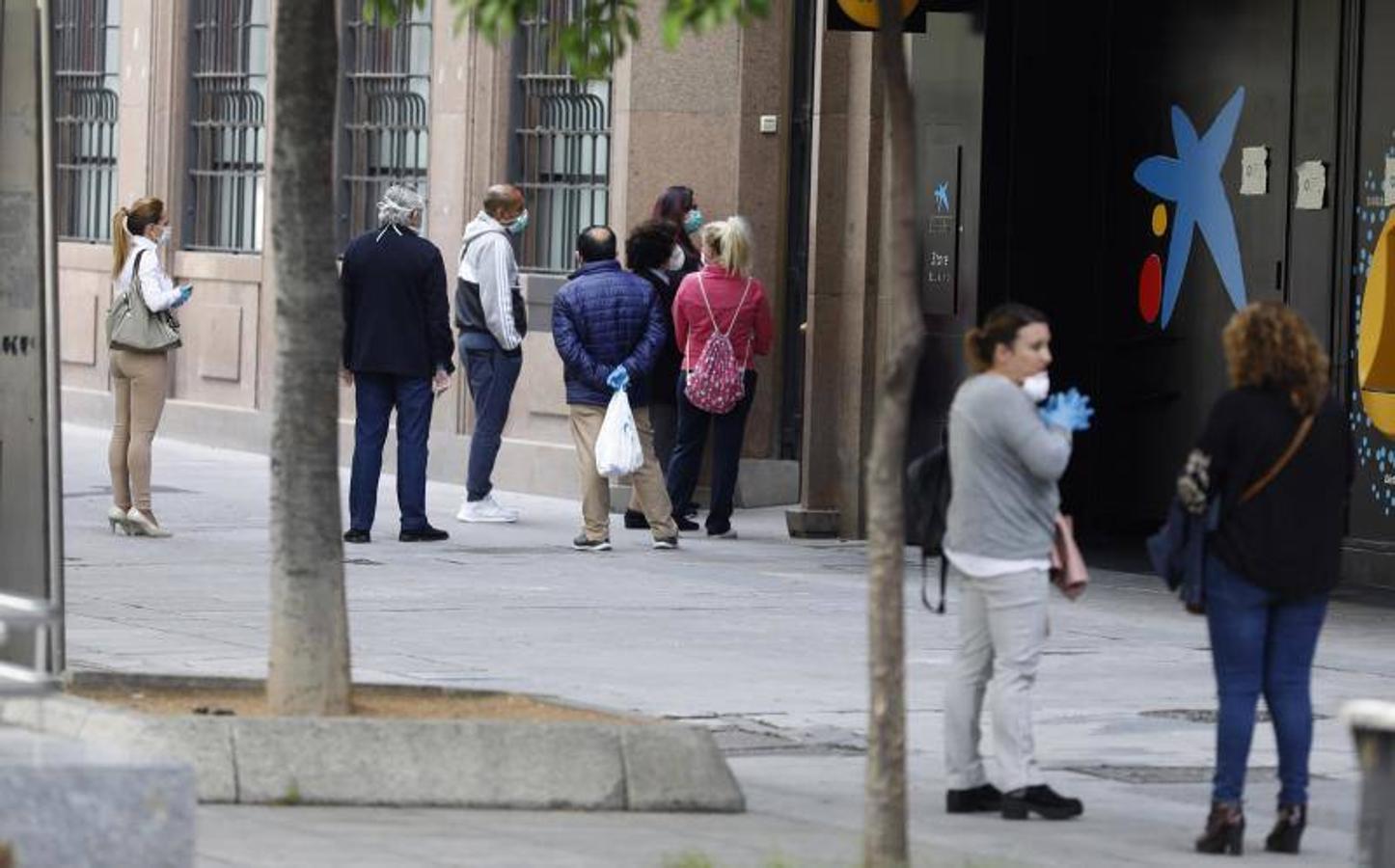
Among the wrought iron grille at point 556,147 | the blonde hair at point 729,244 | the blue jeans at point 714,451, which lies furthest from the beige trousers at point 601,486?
the wrought iron grille at point 556,147

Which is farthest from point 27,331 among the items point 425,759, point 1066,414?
point 1066,414

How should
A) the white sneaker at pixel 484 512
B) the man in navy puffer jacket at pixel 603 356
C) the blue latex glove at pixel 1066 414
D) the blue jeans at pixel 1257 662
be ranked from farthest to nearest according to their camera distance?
the white sneaker at pixel 484 512, the man in navy puffer jacket at pixel 603 356, the blue latex glove at pixel 1066 414, the blue jeans at pixel 1257 662

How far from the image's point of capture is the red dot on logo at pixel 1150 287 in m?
17.7

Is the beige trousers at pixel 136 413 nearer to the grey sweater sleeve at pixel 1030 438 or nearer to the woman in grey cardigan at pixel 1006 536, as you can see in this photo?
the woman in grey cardigan at pixel 1006 536

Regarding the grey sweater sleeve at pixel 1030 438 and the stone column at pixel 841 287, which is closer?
the grey sweater sleeve at pixel 1030 438

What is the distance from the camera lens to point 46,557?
32.9 ft

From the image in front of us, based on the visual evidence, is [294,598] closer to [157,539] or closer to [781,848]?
[781,848]

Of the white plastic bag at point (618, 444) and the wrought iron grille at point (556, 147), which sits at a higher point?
the wrought iron grille at point (556, 147)

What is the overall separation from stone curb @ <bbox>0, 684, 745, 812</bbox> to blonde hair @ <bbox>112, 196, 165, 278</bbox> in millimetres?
8105

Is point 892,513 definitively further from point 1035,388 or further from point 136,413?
point 136,413

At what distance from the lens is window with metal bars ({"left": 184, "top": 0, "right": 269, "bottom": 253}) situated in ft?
79.2

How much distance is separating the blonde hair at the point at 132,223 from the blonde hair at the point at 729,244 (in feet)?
9.75

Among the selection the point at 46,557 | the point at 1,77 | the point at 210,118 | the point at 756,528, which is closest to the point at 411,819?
the point at 46,557

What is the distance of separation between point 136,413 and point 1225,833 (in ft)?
30.7
